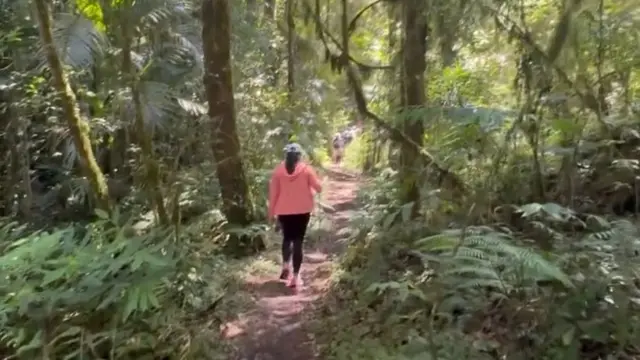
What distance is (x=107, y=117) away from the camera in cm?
1043

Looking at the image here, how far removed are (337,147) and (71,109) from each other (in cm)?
1671

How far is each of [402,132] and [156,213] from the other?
9.99ft

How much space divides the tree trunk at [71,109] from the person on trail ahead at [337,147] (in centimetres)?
1633

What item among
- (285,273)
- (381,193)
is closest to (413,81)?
(381,193)

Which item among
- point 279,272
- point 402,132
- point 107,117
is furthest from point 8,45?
point 402,132

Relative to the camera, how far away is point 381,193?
956 cm

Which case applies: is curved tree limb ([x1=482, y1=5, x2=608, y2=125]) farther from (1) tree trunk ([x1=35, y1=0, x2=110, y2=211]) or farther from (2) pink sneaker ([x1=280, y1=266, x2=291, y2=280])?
(1) tree trunk ([x1=35, y1=0, x2=110, y2=211])

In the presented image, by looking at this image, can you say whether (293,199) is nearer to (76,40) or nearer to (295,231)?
(295,231)

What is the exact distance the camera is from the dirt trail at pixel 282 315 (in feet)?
17.6

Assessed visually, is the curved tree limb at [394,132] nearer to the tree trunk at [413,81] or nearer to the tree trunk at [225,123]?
the tree trunk at [413,81]

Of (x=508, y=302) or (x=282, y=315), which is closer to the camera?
(x=508, y=302)

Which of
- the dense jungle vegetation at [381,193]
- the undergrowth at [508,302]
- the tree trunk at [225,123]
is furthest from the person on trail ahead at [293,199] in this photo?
the tree trunk at [225,123]

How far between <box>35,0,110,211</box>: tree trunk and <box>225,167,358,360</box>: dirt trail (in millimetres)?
2002

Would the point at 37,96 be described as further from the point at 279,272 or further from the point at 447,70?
the point at 447,70
